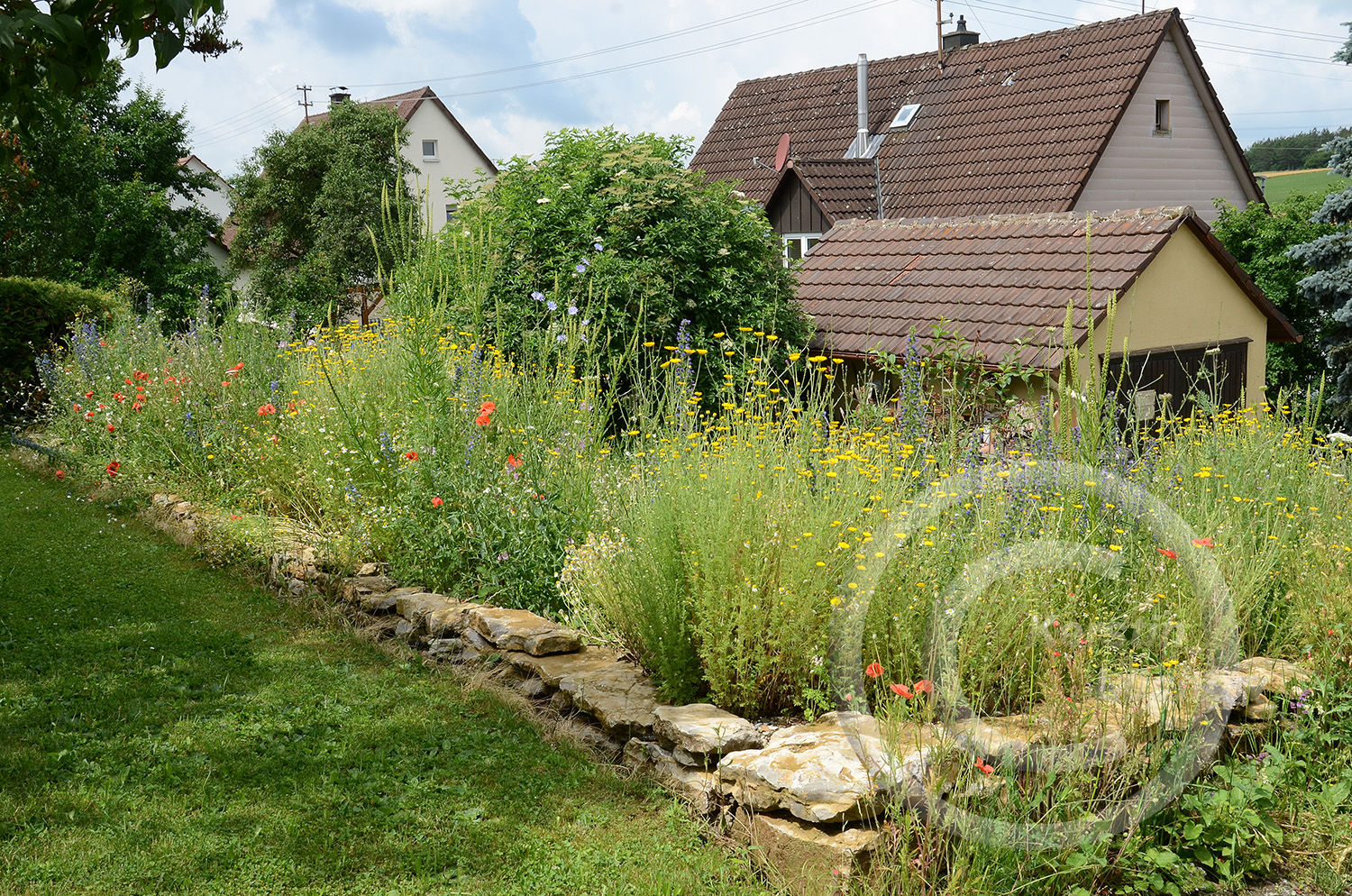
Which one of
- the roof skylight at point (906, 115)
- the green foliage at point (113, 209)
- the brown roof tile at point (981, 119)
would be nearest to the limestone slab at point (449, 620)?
the green foliage at point (113, 209)

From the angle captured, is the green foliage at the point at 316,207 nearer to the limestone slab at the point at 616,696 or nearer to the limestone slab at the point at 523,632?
the limestone slab at the point at 523,632

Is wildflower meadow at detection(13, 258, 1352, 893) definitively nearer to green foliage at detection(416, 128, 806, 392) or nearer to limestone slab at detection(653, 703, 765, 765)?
limestone slab at detection(653, 703, 765, 765)

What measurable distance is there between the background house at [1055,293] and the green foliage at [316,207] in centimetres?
2034

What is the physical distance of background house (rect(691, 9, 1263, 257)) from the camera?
60.0 ft

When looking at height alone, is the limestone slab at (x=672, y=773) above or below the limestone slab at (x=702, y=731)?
below

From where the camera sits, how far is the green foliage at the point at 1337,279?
12914 millimetres

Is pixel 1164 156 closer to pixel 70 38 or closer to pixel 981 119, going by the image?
pixel 981 119

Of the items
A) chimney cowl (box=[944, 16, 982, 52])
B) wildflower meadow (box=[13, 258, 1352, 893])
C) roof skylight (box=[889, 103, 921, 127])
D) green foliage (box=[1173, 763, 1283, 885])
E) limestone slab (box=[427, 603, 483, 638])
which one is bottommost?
green foliage (box=[1173, 763, 1283, 885])

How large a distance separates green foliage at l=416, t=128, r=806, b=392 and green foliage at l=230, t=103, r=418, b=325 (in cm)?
2184

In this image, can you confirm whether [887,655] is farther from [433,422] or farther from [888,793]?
[433,422]

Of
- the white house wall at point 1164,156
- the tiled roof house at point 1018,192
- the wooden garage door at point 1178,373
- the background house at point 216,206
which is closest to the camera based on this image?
the wooden garage door at point 1178,373

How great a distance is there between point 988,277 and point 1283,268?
280 inches

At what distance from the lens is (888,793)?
304 cm

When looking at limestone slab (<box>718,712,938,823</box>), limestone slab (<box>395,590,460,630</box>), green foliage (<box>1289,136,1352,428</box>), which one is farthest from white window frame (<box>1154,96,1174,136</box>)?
limestone slab (<box>718,712,938,823</box>)
